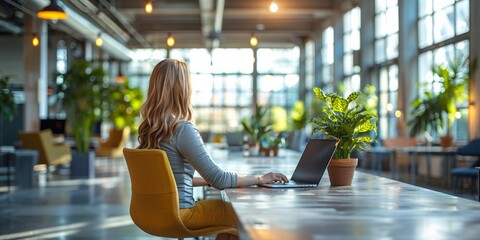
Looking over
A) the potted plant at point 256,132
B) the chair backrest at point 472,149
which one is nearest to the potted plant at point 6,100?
the potted plant at point 256,132

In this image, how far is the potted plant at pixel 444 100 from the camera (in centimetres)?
1050

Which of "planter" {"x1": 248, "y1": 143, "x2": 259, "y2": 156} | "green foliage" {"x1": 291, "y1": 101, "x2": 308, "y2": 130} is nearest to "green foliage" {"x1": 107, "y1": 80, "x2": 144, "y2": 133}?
"green foliage" {"x1": 291, "y1": 101, "x2": 308, "y2": 130}

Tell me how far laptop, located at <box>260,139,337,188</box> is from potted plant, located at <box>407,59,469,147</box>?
783 cm

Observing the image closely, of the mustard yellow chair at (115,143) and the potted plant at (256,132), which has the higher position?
the potted plant at (256,132)

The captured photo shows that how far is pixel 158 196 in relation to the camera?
8.86ft

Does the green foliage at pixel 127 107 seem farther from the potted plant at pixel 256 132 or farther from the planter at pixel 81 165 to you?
the potted plant at pixel 256 132

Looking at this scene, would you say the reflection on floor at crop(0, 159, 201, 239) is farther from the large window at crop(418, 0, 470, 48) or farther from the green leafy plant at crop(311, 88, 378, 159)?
the large window at crop(418, 0, 470, 48)

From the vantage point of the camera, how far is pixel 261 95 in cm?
2542

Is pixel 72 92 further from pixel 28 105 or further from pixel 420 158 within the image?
pixel 420 158

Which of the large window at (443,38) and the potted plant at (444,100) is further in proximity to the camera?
the large window at (443,38)

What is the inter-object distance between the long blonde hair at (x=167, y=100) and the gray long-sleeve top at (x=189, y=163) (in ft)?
0.14

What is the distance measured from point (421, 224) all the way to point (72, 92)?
12.0m

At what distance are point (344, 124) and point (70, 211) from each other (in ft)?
16.6

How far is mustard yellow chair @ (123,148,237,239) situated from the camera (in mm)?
2668
